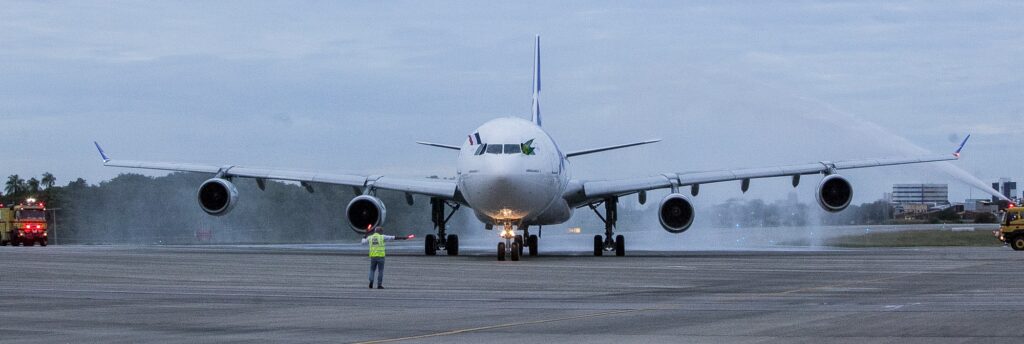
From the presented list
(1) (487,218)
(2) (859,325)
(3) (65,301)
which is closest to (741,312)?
(2) (859,325)

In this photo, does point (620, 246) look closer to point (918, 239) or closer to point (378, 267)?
point (378, 267)

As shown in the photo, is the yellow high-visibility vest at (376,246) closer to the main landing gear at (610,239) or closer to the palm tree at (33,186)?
the main landing gear at (610,239)

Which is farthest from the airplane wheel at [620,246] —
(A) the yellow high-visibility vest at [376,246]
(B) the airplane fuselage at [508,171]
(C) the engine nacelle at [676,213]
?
(A) the yellow high-visibility vest at [376,246]

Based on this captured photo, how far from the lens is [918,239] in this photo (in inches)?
2783

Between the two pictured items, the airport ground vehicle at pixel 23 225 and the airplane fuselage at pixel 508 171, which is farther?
the airport ground vehicle at pixel 23 225

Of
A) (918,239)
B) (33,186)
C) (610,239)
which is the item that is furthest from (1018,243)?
(33,186)

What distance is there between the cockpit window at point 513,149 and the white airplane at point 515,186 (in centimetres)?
1

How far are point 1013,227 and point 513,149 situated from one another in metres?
30.3

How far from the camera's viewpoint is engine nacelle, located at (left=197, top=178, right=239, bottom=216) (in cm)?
4772

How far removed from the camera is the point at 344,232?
91562mm

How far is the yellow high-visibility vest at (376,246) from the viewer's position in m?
27.3

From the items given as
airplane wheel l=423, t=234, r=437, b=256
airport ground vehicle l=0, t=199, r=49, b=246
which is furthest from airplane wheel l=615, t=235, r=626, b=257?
airport ground vehicle l=0, t=199, r=49, b=246

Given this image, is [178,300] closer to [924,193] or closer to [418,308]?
[418,308]

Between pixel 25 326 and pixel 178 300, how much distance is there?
17.2ft
